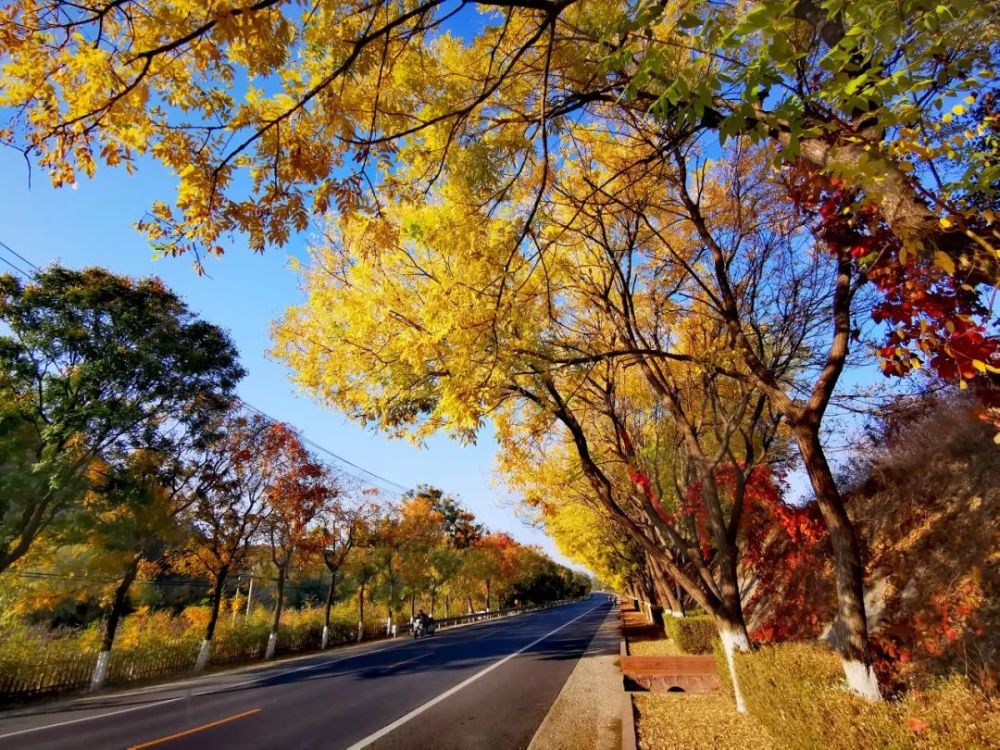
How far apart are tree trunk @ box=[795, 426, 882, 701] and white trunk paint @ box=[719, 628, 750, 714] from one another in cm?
223

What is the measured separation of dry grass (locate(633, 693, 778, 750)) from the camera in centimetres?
586

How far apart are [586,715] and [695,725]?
1869 mm

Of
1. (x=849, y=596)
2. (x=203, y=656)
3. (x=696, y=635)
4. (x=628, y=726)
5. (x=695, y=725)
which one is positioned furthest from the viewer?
(x=203, y=656)

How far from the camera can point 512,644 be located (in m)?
20.8

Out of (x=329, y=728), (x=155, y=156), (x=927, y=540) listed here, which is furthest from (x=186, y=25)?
(x=927, y=540)

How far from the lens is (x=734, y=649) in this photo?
23.6ft

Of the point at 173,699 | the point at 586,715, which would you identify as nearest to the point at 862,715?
the point at 586,715

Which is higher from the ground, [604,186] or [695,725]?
[604,186]

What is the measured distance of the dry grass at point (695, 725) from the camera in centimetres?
586

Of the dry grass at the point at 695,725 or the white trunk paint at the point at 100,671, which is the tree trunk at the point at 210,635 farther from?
the dry grass at the point at 695,725

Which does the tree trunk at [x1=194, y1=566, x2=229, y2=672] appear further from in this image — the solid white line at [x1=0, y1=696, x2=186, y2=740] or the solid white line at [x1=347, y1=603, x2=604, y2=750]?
the solid white line at [x1=347, y1=603, x2=604, y2=750]

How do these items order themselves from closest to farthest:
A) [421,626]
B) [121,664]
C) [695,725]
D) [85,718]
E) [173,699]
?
[695,725] < [85,718] < [173,699] < [121,664] < [421,626]

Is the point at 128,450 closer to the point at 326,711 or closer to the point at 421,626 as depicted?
the point at 326,711

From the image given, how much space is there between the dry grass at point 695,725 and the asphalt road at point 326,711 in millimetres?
1731
